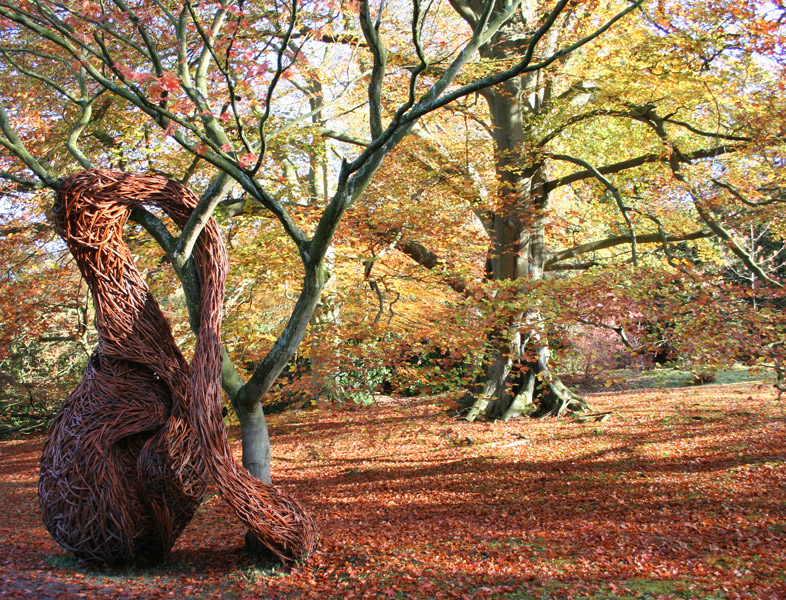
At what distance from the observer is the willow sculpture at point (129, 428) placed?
4.11m

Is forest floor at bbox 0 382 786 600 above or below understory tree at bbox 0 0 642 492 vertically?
below

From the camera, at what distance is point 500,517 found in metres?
6.53

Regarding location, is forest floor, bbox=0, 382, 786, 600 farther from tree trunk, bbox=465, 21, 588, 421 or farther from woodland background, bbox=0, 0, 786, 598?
tree trunk, bbox=465, 21, 588, 421

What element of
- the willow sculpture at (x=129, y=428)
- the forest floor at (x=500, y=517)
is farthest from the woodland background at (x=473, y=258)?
the willow sculpture at (x=129, y=428)

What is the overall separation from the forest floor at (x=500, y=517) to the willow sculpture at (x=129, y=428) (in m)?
0.37

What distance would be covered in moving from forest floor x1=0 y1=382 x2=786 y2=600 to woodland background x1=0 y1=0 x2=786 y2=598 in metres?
0.05

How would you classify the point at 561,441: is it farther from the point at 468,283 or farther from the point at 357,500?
the point at 357,500

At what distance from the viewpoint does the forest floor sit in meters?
4.28

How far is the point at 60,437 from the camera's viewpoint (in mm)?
4242

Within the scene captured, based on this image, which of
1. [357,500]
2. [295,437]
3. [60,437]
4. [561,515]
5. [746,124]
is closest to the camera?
[60,437]

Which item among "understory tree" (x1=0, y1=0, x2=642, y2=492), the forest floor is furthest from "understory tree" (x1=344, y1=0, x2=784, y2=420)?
the forest floor

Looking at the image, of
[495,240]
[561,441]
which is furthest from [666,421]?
[495,240]

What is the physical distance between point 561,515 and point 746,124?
582cm

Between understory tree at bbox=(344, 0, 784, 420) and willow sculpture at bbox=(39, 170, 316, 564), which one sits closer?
willow sculpture at bbox=(39, 170, 316, 564)
